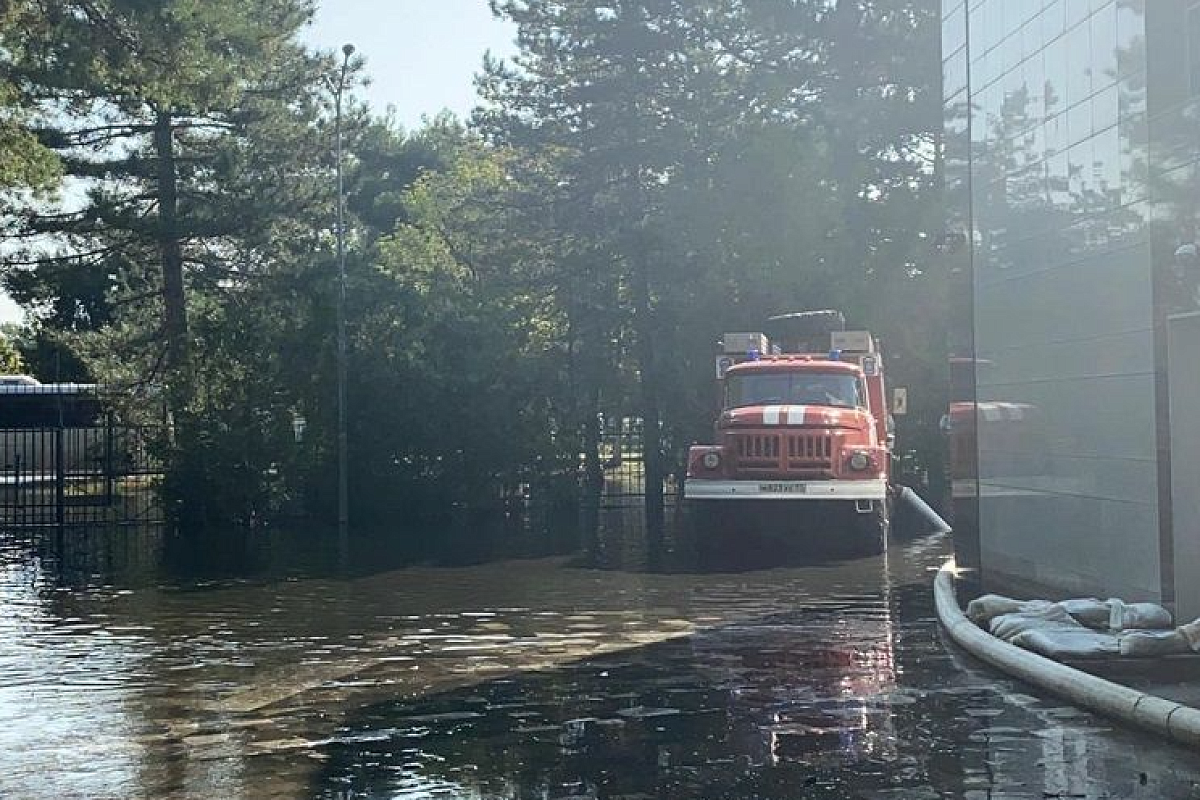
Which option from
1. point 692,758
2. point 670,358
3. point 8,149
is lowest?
point 692,758

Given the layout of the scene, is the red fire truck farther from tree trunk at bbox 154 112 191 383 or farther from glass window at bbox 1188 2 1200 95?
tree trunk at bbox 154 112 191 383

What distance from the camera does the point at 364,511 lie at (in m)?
32.1

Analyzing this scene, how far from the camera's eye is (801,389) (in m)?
23.9

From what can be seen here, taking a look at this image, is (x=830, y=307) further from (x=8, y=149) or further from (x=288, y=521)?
(x=8, y=149)

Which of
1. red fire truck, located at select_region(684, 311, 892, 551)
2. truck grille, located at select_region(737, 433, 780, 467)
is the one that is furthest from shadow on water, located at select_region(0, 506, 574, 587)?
truck grille, located at select_region(737, 433, 780, 467)

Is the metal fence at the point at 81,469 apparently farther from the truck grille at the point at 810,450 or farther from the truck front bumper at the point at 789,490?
the truck grille at the point at 810,450

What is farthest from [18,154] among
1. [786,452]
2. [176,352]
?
[786,452]

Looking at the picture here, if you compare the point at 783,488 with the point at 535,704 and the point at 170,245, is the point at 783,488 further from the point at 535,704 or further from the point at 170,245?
the point at 170,245

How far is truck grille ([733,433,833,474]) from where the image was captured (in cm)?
2220

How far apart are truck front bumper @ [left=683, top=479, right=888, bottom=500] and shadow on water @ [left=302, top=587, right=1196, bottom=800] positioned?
340 inches

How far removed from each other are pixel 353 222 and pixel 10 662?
4237cm

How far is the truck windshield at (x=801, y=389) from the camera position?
23781 mm

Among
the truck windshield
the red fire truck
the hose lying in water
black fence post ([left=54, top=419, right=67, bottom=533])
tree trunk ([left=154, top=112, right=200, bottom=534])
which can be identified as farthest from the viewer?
tree trunk ([left=154, top=112, right=200, bottom=534])

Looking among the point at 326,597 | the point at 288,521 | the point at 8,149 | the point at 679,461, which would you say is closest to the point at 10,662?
the point at 326,597
